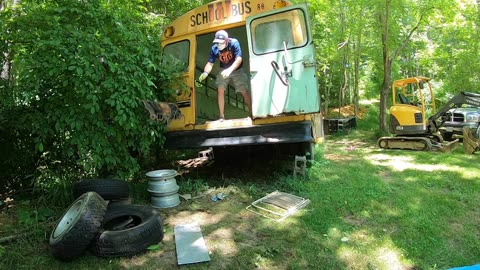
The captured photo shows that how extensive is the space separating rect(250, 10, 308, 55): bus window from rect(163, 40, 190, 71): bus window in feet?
3.93

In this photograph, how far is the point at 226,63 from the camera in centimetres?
534

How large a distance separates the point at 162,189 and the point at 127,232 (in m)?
1.24

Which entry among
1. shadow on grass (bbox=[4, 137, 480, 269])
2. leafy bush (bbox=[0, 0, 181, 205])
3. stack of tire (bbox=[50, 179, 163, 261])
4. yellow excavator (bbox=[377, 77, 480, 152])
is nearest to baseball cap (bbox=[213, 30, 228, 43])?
leafy bush (bbox=[0, 0, 181, 205])

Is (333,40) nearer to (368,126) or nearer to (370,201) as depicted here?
(368,126)

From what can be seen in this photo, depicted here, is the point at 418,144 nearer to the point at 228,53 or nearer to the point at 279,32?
the point at 279,32

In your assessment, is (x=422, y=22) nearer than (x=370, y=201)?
No

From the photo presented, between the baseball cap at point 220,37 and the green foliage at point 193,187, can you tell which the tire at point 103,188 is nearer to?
the green foliage at point 193,187

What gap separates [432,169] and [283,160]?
2695mm

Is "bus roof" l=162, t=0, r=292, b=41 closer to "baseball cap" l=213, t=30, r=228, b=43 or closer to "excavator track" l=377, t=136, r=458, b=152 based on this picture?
"baseball cap" l=213, t=30, r=228, b=43

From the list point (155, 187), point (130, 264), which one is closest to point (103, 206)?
point (130, 264)

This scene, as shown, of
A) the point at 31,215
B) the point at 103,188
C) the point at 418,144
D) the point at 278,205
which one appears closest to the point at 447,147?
the point at 418,144

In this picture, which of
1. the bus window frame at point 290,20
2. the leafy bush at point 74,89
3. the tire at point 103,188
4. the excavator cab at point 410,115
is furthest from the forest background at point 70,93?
the excavator cab at point 410,115

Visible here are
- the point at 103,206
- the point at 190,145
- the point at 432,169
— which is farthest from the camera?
the point at 432,169

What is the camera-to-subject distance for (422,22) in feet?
35.0
